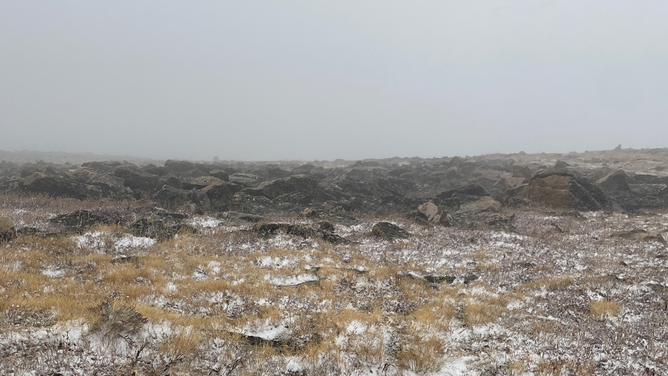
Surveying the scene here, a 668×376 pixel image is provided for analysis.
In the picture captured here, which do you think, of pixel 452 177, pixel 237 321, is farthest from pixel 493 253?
pixel 452 177

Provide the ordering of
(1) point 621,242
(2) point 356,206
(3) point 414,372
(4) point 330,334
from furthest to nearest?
(2) point 356,206 < (1) point 621,242 < (4) point 330,334 < (3) point 414,372

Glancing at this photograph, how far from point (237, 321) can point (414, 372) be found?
11.5 feet

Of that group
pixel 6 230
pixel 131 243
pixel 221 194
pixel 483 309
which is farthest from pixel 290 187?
pixel 483 309

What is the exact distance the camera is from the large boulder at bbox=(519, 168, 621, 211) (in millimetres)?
23922

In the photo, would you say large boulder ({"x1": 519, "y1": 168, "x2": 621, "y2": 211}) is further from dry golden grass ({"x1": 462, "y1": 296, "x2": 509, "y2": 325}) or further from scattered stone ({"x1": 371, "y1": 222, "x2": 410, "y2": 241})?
dry golden grass ({"x1": 462, "y1": 296, "x2": 509, "y2": 325})

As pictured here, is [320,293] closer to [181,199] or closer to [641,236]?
[181,199]

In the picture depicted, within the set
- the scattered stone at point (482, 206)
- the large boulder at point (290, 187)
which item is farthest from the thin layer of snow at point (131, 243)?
the scattered stone at point (482, 206)

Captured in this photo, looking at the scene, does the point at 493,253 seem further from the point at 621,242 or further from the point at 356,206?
the point at 356,206

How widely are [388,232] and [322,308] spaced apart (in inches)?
370

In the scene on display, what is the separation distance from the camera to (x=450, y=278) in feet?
33.7

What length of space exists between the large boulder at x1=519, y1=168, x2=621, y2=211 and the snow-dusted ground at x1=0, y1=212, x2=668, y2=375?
1141 centimetres

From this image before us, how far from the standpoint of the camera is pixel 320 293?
8484mm

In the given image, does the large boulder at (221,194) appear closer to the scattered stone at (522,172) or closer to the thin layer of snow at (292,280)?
the thin layer of snow at (292,280)

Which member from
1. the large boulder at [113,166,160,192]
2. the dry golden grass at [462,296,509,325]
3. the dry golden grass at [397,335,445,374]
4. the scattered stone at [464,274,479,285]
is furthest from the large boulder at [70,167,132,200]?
the dry golden grass at [462,296,509,325]
